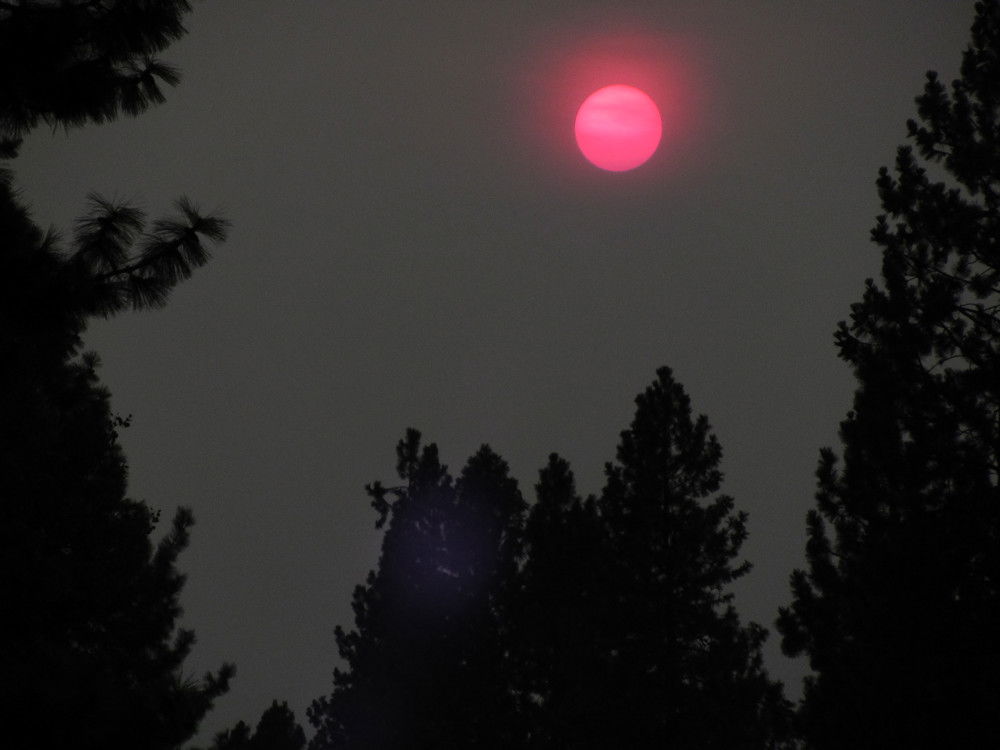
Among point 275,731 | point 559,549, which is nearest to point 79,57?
point 559,549

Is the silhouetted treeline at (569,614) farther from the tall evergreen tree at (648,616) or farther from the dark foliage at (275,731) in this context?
the dark foliage at (275,731)

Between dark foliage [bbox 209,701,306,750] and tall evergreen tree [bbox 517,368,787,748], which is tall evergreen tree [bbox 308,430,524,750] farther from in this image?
dark foliage [bbox 209,701,306,750]

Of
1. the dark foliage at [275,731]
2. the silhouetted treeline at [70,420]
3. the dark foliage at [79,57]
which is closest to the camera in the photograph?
the silhouetted treeline at [70,420]

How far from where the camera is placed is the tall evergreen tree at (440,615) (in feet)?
64.8

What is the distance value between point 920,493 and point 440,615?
1462 cm

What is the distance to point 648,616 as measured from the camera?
18.1 m

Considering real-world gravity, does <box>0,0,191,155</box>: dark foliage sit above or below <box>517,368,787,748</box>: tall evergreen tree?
below

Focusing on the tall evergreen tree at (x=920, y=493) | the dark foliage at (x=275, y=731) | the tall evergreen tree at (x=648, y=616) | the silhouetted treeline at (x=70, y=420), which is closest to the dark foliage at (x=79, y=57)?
the silhouetted treeline at (x=70, y=420)

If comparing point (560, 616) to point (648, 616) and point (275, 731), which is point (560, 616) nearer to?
point (648, 616)

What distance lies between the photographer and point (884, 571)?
33.0ft

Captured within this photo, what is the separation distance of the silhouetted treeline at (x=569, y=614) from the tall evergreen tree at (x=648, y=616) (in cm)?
4

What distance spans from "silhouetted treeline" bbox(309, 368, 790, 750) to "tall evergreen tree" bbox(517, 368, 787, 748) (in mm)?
41

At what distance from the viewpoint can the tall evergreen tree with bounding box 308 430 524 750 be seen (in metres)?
19.8

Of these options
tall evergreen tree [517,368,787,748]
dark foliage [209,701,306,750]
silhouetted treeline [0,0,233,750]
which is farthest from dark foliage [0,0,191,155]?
dark foliage [209,701,306,750]
